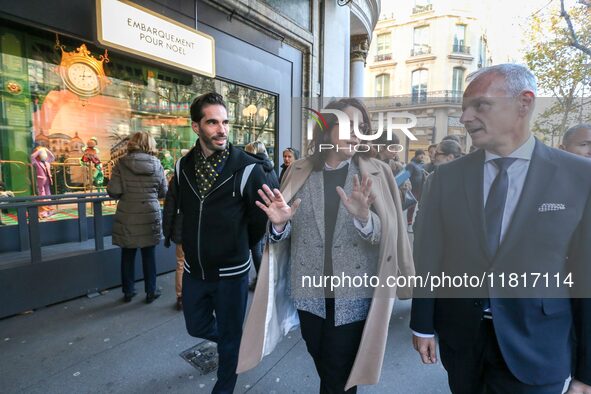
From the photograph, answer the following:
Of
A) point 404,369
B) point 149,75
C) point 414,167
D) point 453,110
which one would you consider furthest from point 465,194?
point 149,75

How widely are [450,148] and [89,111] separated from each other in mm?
6370

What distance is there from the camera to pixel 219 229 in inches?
88.0

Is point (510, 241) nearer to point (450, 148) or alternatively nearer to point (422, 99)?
point (450, 148)

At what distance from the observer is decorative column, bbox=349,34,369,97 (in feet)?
45.1

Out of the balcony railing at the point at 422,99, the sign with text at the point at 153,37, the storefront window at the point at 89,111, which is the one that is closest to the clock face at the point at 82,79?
the storefront window at the point at 89,111

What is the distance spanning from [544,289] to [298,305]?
1137mm

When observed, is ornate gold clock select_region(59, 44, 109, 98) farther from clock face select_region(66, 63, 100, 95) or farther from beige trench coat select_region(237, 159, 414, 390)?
beige trench coat select_region(237, 159, 414, 390)

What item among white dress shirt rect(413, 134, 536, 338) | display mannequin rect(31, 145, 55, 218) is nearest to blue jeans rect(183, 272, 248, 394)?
white dress shirt rect(413, 134, 536, 338)

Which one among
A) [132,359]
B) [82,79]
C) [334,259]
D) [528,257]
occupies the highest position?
[82,79]

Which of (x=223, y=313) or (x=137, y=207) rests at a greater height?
(x=137, y=207)

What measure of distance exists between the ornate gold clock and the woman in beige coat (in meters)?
5.00

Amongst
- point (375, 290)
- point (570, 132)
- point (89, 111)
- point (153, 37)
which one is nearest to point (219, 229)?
point (375, 290)

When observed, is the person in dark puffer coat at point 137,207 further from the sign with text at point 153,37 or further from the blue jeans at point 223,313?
the blue jeans at point 223,313
